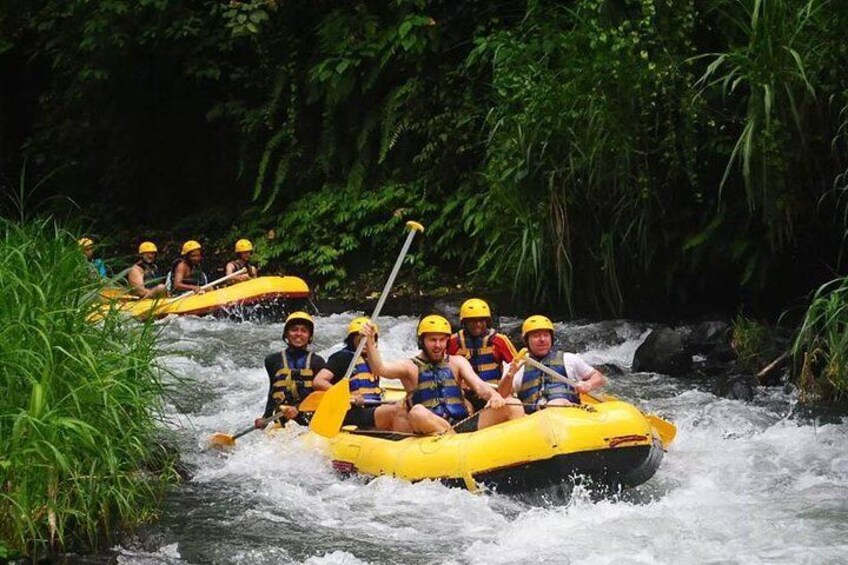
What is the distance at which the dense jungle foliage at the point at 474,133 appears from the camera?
28.9 ft

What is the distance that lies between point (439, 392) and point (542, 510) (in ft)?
3.94

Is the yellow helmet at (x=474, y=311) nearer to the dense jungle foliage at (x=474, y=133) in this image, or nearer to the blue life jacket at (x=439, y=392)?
the blue life jacket at (x=439, y=392)

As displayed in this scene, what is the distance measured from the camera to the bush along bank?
482 centimetres

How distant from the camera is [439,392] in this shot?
7117mm

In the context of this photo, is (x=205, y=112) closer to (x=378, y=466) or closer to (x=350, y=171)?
(x=350, y=171)

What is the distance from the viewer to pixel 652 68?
9008 mm

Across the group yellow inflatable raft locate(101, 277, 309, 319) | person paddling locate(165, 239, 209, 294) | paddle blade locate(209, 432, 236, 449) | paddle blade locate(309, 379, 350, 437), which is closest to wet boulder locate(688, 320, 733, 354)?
paddle blade locate(309, 379, 350, 437)

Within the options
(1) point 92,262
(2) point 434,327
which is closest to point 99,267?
(1) point 92,262

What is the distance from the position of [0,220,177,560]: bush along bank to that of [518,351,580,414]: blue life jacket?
2130 mm

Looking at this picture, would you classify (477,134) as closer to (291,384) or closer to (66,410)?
(291,384)

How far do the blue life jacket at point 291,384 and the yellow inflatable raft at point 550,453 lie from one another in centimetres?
154

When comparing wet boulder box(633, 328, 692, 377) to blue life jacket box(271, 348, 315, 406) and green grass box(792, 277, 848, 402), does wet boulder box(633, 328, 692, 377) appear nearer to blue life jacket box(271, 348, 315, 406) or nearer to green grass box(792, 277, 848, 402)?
green grass box(792, 277, 848, 402)

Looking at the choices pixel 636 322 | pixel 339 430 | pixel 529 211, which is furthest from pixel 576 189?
pixel 339 430

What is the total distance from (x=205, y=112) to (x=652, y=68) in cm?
925
